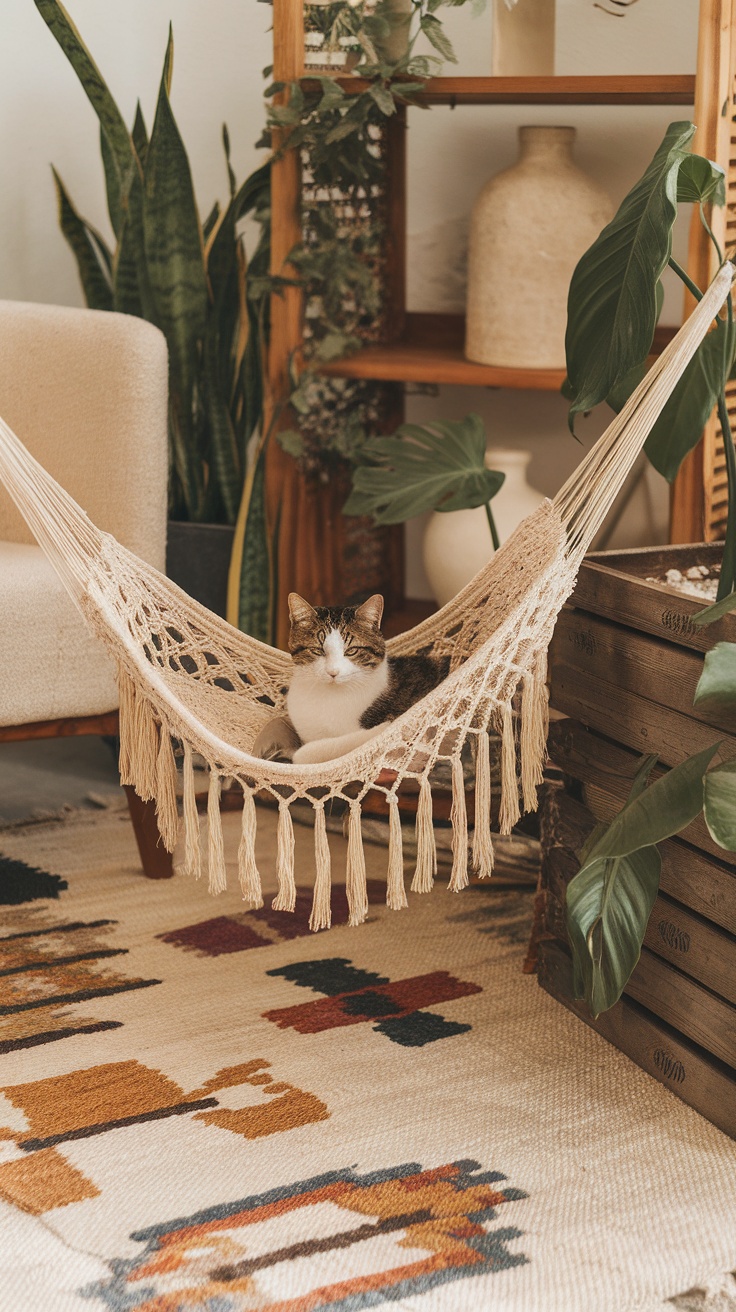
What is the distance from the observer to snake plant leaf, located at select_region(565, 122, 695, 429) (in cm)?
122

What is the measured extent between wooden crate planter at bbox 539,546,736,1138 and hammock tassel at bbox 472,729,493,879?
146 millimetres

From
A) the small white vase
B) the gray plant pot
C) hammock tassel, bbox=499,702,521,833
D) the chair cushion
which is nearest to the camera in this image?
hammock tassel, bbox=499,702,521,833

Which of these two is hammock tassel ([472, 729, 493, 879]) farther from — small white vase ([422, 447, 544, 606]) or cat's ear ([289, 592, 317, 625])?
small white vase ([422, 447, 544, 606])

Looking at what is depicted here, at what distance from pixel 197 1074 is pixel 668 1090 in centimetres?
49

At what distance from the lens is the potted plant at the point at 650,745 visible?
119cm

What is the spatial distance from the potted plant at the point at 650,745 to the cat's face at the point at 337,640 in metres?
0.23

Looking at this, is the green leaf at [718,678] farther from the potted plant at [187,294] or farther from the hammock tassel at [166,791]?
the potted plant at [187,294]

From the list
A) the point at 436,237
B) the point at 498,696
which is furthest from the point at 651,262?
the point at 436,237

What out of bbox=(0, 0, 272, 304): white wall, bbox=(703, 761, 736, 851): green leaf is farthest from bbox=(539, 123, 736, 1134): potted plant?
bbox=(0, 0, 272, 304): white wall

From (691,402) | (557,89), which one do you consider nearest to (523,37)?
(557,89)

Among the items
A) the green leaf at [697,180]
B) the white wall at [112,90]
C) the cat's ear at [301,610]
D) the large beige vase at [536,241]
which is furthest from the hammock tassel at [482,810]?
the white wall at [112,90]

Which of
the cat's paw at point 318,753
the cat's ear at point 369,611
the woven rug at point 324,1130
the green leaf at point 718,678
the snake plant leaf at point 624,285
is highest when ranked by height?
the snake plant leaf at point 624,285

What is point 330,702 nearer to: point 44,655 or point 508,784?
point 508,784

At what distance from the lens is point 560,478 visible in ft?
8.49
